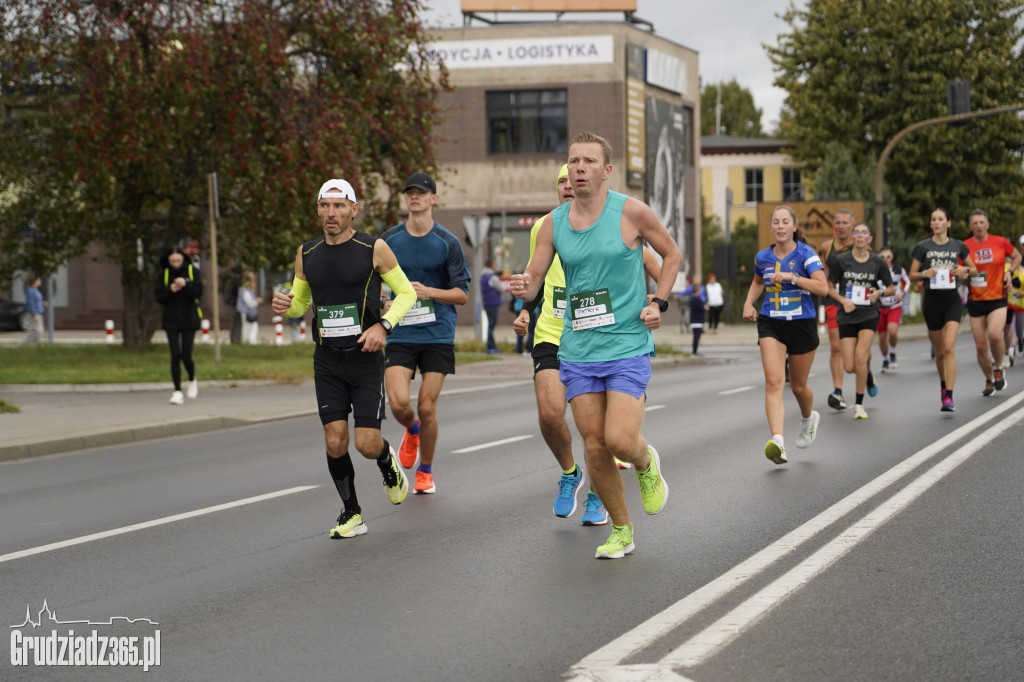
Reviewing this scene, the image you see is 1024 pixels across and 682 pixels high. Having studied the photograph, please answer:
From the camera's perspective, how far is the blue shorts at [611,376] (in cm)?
685

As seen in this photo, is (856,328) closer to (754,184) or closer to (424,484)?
(424,484)

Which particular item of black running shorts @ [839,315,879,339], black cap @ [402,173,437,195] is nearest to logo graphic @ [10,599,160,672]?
black cap @ [402,173,437,195]

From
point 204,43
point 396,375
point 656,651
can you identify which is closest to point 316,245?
point 396,375

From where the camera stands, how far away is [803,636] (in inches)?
211

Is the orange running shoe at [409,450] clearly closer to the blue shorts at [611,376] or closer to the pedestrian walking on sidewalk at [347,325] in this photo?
the pedestrian walking on sidewalk at [347,325]

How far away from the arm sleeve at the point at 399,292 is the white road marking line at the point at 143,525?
211 cm

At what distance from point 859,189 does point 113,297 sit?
2745 cm

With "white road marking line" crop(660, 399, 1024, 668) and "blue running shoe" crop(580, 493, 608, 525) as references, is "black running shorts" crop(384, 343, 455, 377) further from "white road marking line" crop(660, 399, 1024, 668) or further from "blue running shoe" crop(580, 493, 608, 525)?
"white road marking line" crop(660, 399, 1024, 668)

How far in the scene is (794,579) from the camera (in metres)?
6.37

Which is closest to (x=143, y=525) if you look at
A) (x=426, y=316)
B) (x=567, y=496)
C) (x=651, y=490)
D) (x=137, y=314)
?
(x=426, y=316)

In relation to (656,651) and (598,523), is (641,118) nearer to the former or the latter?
(598,523)

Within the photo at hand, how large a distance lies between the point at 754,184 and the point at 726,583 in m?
71.7

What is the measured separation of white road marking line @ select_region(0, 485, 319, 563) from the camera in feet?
25.4

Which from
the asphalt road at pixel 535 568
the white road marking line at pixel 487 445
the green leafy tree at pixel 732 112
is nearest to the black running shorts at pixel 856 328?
the asphalt road at pixel 535 568
